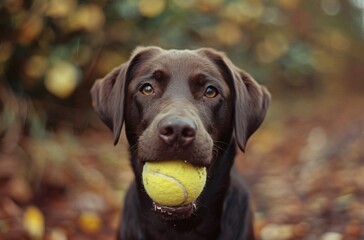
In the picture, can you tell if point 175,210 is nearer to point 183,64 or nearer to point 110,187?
point 183,64

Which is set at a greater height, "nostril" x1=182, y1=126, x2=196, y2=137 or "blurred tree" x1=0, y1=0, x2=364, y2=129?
"nostril" x1=182, y1=126, x2=196, y2=137

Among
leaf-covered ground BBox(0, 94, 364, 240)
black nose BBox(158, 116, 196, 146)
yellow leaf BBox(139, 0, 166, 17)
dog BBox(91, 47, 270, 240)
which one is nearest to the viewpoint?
black nose BBox(158, 116, 196, 146)

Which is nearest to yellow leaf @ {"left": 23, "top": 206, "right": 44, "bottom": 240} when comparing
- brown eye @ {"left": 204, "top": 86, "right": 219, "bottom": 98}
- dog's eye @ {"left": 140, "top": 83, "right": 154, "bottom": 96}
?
dog's eye @ {"left": 140, "top": 83, "right": 154, "bottom": 96}

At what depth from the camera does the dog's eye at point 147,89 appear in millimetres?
3496

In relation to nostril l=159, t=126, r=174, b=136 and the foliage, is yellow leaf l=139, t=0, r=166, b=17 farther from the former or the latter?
nostril l=159, t=126, r=174, b=136

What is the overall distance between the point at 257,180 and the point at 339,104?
5.66m

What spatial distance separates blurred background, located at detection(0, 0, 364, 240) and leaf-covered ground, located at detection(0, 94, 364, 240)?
1cm

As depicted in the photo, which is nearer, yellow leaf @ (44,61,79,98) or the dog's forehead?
the dog's forehead

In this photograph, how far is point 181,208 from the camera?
310cm

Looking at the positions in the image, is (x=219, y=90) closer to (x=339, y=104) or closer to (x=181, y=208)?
(x=181, y=208)

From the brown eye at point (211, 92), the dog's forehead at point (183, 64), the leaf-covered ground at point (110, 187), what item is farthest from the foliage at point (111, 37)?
the brown eye at point (211, 92)

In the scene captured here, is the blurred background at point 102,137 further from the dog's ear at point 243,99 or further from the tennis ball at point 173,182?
the tennis ball at point 173,182

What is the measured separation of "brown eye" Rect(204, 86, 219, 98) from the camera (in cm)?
351

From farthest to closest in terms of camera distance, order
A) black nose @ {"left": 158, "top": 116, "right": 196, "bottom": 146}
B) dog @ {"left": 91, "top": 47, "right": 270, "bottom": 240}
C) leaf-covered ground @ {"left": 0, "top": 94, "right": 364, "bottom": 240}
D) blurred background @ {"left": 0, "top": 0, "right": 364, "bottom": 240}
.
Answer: blurred background @ {"left": 0, "top": 0, "right": 364, "bottom": 240} → leaf-covered ground @ {"left": 0, "top": 94, "right": 364, "bottom": 240} → dog @ {"left": 91, "top": 47, "right": 270, "bottom": 240} → black nose @ {"left": 158, "top": 116, "right": 196, "bottom": 146}
